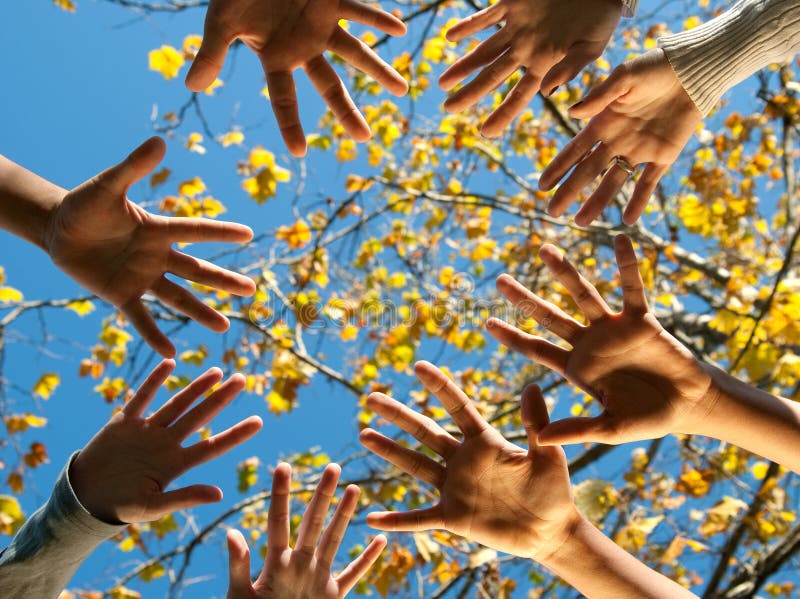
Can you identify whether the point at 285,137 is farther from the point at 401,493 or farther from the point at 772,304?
the point at 401,493

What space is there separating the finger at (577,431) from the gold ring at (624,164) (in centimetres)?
84

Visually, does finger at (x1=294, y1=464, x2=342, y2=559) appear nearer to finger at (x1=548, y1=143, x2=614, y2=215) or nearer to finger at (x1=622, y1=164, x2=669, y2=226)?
finger at (x1=548, y1=143, x2=614, y2=215)

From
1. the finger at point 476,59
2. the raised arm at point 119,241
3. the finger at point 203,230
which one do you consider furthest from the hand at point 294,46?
the raised arm at point 119,241

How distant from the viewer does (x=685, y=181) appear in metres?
4.76

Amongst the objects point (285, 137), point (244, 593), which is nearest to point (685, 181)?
point (285, 137)

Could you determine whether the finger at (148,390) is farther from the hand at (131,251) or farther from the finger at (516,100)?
the finger at (516,100)

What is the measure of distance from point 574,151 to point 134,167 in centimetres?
134

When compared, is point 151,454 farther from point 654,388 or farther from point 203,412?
point 654,388

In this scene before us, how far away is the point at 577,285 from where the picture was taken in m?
2.06

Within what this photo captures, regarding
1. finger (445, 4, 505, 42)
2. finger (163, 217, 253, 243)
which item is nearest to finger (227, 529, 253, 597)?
finger (163, 217, 253, 243)

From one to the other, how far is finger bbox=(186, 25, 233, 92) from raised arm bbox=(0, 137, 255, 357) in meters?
0.37

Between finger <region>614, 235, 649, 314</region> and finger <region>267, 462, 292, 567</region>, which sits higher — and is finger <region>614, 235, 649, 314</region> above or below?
above

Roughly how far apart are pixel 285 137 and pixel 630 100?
1.07m

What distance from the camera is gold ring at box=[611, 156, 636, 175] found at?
86.5 inches
